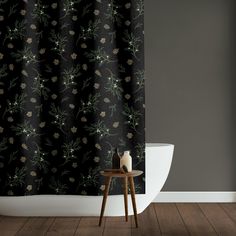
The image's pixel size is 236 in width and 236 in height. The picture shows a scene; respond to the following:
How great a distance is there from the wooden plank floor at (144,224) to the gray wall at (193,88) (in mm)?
492

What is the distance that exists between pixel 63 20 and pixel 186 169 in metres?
1.77

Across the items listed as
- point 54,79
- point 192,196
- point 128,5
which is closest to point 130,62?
point 128,5

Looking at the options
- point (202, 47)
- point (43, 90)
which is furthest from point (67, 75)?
point (202, 47)

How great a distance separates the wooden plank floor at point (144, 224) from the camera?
11.8ft

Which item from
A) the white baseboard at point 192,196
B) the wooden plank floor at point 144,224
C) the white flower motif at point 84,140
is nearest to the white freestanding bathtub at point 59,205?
the wooden plank floor at point 144,224

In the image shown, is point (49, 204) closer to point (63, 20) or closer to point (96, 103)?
point (96, 103)

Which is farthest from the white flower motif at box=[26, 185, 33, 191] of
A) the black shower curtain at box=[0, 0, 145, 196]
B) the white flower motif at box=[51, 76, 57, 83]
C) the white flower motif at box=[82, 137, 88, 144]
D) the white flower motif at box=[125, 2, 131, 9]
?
the white flower motif at box=[125, 2, 131, 9]

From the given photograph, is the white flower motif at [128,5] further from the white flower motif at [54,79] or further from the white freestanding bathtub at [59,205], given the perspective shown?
the white freestanding bathtub at [59,205]

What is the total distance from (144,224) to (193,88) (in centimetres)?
149

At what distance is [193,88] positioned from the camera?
479 centimetres

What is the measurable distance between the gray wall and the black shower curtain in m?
0.77

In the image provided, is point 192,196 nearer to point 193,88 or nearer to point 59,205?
point 193,88

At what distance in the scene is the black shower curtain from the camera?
4051 millimetres

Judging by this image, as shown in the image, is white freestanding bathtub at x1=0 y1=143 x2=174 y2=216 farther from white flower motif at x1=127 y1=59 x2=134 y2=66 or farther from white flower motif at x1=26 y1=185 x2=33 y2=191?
white flower motif at x1=127 y1=59 x2=134 y2=66
